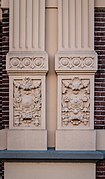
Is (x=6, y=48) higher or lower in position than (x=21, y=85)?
higher

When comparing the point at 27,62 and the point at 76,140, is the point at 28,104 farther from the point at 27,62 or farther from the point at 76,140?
the point at 76,140

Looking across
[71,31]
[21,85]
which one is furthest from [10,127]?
[71,31]

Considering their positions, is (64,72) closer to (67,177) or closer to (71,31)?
(71,31)

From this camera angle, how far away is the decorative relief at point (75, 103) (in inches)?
188

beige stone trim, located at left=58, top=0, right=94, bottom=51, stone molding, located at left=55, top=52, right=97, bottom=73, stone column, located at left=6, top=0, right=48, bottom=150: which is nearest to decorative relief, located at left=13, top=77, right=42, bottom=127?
stone column, located at left=6, top=0, right=48, bottom=150

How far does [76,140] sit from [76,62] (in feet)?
3.82

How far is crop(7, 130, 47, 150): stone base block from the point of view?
187 inches

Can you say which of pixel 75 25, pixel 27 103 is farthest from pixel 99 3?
pixel 27 103

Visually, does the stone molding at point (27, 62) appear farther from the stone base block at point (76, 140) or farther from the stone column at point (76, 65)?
the stone base block at point (76, 140)

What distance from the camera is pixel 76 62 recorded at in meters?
4.76

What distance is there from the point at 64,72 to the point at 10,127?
3.82 ft

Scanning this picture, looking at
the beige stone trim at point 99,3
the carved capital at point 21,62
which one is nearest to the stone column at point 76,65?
the beige stone trim at point 99,3

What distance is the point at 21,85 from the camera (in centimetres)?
481

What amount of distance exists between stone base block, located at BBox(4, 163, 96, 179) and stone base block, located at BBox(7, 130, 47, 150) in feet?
0.83
